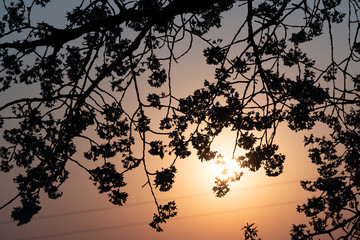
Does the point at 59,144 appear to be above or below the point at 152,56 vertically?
below

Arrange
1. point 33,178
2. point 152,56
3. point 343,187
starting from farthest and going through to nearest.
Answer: point 343,187 → point 152,56 → point 33,178

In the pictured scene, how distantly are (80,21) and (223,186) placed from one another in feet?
16.0

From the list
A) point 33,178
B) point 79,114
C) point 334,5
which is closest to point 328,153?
point 334,5

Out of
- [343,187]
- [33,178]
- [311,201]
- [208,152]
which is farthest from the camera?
[311,201]

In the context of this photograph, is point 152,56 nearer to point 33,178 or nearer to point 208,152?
point 208,152

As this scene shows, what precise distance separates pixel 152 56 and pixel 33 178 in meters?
4.02

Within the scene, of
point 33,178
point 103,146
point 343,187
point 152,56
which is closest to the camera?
point 33,178

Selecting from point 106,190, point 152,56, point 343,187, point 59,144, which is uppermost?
point 152,56

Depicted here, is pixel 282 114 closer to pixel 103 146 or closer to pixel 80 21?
pixel 103 146

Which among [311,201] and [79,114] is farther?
[311,201]

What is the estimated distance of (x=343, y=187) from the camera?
8719 millimetres

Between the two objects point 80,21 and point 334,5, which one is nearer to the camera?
point 80,21

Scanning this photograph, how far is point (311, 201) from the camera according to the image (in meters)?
9.28

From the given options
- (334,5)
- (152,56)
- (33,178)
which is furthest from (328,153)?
(33,178)
